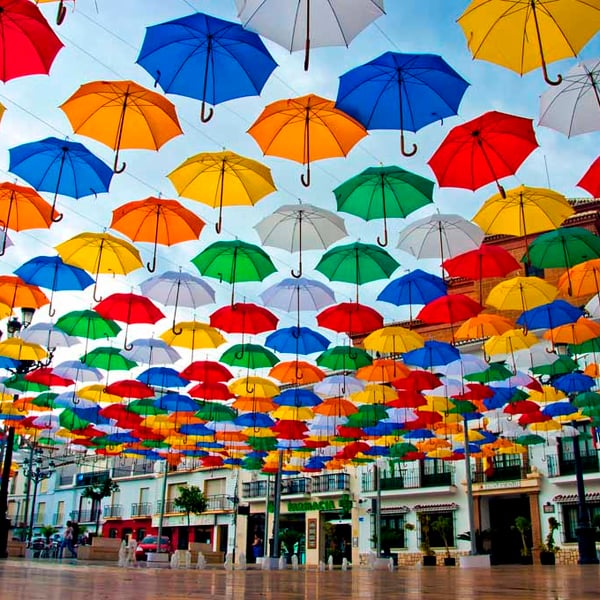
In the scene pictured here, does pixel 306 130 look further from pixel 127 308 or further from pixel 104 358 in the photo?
pixel 104 358

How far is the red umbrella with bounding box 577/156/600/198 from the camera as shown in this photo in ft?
36.8

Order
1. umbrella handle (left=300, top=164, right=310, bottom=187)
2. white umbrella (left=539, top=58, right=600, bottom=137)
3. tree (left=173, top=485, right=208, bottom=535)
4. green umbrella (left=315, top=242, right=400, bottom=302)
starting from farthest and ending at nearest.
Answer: tree (left=173, top=485, right=208, bottom=535)
green umbrella (left=315, top=242, right=400, bottom=302)
umbrella handle (left=300, top=164, right=310, bottom=187)
white umbrella (left=539, top=58, right=600, bottom=137)

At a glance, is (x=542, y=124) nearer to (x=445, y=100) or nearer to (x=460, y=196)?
(x=445, y=100)

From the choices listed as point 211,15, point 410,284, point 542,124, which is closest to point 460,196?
point 410,284

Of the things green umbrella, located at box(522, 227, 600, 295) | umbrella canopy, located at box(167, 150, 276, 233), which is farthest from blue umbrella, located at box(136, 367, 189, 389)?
green umbrella, located at box(522, 227, 600, 295)

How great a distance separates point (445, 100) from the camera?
389 inches

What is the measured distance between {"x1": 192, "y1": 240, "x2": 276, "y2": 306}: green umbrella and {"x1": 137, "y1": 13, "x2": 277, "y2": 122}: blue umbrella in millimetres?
4907

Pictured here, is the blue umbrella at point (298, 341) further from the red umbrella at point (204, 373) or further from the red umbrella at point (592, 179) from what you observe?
the red umbrella at point (592, 179)

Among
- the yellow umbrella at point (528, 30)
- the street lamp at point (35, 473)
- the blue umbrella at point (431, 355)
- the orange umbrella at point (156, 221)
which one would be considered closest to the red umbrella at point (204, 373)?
the blue umbrella at point (431, 355)

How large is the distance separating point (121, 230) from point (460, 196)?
8778mm

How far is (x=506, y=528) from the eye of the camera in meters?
34.3

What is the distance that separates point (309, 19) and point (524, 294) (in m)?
9.63

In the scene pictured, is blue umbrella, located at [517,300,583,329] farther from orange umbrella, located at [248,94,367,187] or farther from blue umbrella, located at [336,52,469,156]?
orange umbrella, located at [248,94,367,187]

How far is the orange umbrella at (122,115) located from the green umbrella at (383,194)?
3555 millimetres
